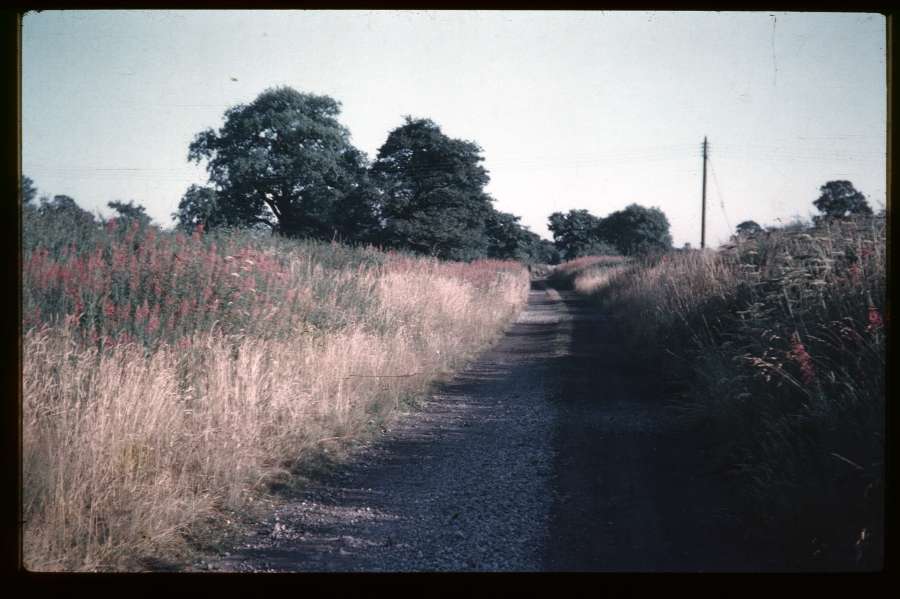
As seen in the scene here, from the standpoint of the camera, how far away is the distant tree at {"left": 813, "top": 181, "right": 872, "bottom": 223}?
8.05 meters

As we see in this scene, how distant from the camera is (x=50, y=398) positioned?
4.94 metres

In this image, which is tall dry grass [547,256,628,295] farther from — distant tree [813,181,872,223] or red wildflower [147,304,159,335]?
red wildflower [147,304,159,335]

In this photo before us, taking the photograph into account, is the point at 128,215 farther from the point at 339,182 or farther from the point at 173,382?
the point at 339,182

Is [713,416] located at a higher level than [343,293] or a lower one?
lower

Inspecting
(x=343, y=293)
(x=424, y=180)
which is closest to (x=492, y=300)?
(x=424, y=180)

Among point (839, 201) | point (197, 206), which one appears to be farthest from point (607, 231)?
point (839, 201)

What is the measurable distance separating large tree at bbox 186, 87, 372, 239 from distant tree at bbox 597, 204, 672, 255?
19381 millimetres

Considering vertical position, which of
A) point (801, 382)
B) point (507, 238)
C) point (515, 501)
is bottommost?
point (515, 501)

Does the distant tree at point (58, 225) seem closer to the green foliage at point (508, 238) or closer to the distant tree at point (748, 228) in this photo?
the distant tree at point (748, 228)

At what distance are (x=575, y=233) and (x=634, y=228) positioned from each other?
28.9ft

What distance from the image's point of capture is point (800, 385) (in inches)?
206

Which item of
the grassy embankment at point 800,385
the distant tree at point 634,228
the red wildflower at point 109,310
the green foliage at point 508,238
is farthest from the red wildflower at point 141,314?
the distant tree at point 634,228

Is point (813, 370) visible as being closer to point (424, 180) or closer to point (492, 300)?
point (492, 300)

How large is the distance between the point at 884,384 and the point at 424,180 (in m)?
19.2
